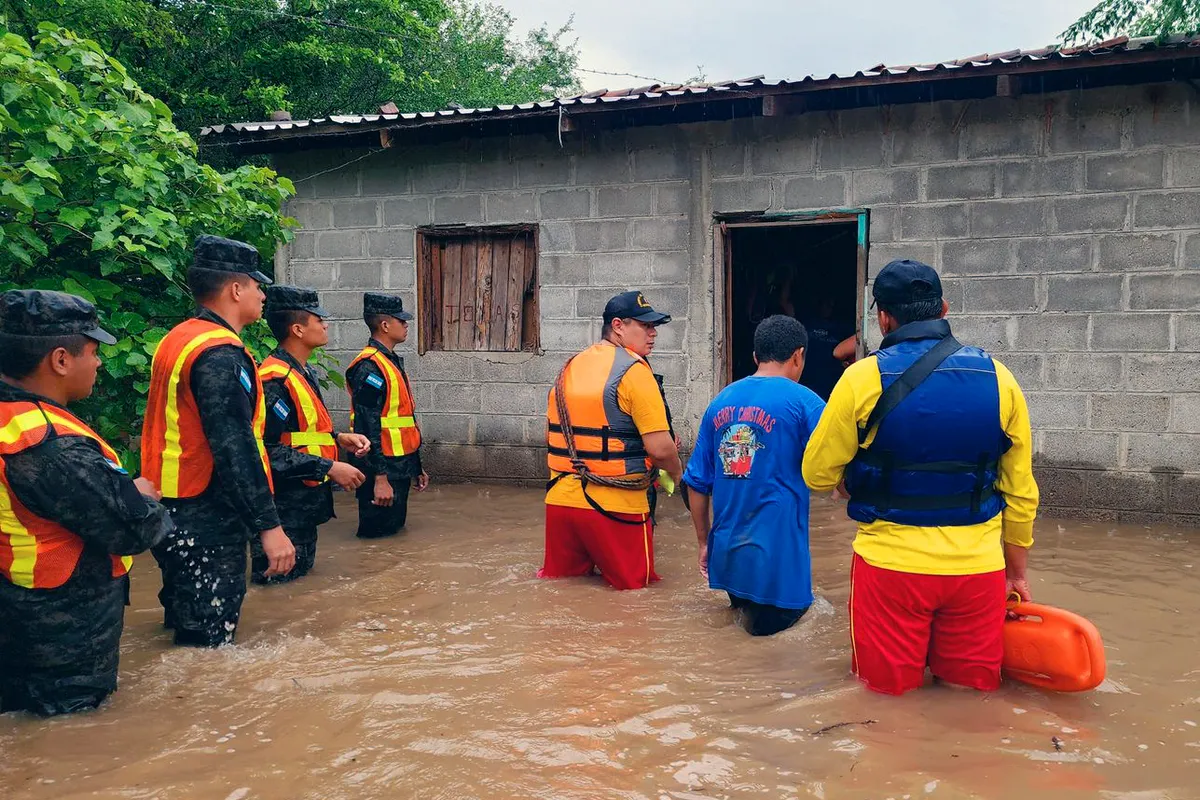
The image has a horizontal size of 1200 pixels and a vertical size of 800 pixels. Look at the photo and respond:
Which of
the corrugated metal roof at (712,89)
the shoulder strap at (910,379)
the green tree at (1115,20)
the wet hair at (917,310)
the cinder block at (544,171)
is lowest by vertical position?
the shoulder strap at (910,379)

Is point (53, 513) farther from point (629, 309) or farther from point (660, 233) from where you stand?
point (660, 233)

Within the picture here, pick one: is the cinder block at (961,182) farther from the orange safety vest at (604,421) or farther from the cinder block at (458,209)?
the cinder block at (458,209)

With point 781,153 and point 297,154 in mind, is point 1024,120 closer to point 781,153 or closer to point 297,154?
point 781,153

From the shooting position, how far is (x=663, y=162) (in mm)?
7445

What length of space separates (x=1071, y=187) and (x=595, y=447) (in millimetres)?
4214

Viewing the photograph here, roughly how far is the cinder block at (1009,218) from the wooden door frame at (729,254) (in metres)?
0.79

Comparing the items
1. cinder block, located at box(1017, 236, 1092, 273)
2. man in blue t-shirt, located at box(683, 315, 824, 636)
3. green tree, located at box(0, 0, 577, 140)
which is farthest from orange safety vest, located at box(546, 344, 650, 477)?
green tree, located at box(0, 0, 577, 140)

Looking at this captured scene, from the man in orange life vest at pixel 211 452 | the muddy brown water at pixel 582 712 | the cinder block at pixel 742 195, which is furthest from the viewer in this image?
the cinder block at pixel 742 195

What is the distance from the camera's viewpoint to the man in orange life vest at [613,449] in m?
4.61

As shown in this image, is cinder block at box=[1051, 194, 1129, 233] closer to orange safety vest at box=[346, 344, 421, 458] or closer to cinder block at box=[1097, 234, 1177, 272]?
cinder block at box=[1097, 234, 1177, 272]

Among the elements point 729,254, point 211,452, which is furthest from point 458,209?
point 211,452

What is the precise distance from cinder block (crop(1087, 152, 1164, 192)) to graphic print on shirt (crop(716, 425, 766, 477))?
4.04 meters

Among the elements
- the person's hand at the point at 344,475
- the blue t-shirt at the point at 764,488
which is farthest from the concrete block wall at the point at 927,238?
the blue t-shirt at the point at 764,488

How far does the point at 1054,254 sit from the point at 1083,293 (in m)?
0.35
